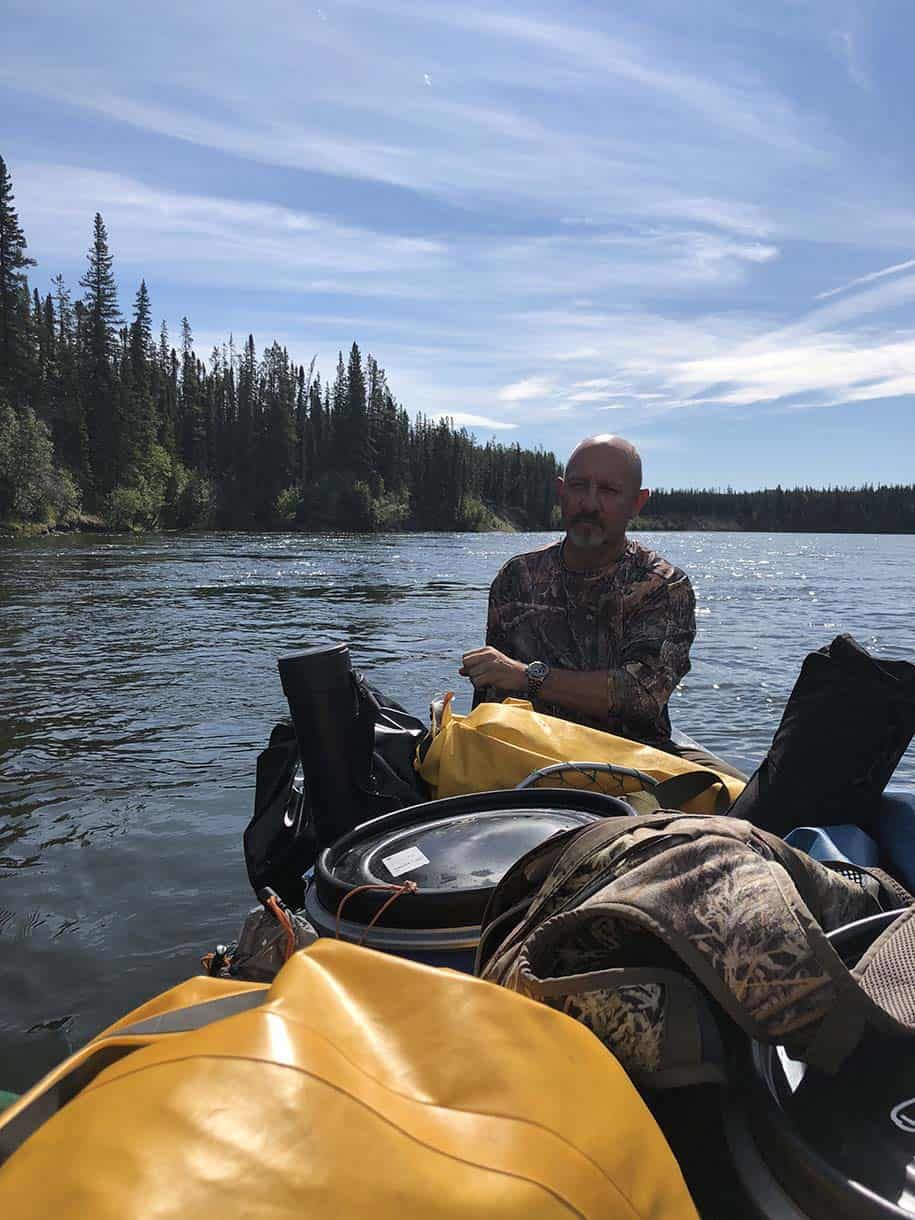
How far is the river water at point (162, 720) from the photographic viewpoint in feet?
11.9

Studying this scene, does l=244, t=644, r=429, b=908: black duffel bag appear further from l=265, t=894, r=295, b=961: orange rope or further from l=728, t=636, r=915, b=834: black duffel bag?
l=728, t=636, r=915, b=834: black duffel bag

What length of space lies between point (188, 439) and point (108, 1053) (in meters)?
94.1

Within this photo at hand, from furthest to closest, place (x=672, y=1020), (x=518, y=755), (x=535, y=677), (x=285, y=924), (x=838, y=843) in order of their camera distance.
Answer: (x=535, y=677) < (x=518, y=755) < (x=838, y=843) < (x=285, y=924) < (x=672, y=1020)

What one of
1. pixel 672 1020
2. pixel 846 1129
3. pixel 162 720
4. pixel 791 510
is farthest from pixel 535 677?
pixel 791 510

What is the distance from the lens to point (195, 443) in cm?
8975

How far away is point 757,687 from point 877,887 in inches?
389

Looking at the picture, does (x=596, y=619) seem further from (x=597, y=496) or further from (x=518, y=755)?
(x=518, y=755)

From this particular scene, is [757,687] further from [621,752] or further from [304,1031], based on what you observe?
[304,1031]

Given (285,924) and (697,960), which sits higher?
(697,960)

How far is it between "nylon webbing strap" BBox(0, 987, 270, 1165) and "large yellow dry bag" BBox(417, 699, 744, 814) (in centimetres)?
190

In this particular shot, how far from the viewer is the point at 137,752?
6.87 meters

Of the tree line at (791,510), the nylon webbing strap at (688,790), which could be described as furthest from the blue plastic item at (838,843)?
the tree line at (791,510)

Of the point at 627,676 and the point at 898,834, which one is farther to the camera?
the point at 627,676

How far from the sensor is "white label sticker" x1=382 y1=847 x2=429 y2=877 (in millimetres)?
2118
